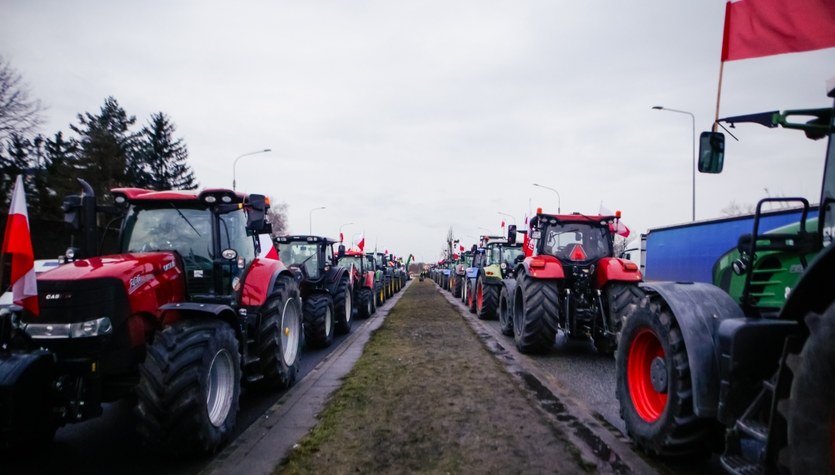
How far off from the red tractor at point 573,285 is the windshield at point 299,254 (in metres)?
4.88

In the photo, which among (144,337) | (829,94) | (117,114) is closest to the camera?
(829,94)

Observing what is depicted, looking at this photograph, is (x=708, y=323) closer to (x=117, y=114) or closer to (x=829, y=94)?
(x=829, y=94)

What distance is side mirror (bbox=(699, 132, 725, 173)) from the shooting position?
3141 mm

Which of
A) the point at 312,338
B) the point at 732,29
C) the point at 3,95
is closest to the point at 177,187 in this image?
the point at 3,95

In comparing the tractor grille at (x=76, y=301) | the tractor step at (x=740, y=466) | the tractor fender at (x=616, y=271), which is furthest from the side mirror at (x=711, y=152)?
the tractor fender at (x=616, y=271)

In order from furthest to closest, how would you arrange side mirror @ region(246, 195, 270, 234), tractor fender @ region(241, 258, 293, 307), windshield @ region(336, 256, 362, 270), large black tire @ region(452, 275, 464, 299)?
large black tire @ region(452, 275, 464, 299)
windshield @ region(336, 256, 362, 270)
tractor fender @ region(241, 258, 293, 307)
side mirror @ region(246, 195, 270, 234)

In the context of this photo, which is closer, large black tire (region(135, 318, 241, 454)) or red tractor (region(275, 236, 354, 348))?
large black tire (region(135, 318, 241, 454))

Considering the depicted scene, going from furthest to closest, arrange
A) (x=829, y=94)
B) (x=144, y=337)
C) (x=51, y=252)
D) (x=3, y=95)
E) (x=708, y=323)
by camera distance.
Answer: (x=3, y=95) < (x=51, y=252) < (x=144, y=337) < (x=708, y=323) < (x=829, y=94)

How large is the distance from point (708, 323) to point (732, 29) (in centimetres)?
213

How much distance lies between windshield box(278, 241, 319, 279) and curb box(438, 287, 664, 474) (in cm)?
552

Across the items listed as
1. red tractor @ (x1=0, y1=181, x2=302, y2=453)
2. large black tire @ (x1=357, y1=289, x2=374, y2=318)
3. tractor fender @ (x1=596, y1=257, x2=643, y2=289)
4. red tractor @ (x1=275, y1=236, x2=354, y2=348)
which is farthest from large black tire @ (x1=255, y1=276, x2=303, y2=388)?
large black tire @ (x1=357, y1=289, x2=374, y2=318)

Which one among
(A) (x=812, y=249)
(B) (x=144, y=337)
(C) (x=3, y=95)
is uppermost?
(C) (x=3, y=95)

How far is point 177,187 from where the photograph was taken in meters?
49.3

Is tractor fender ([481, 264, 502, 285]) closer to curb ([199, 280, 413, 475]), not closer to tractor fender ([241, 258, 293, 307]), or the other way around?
curb ([199, 280, 413, 475])
